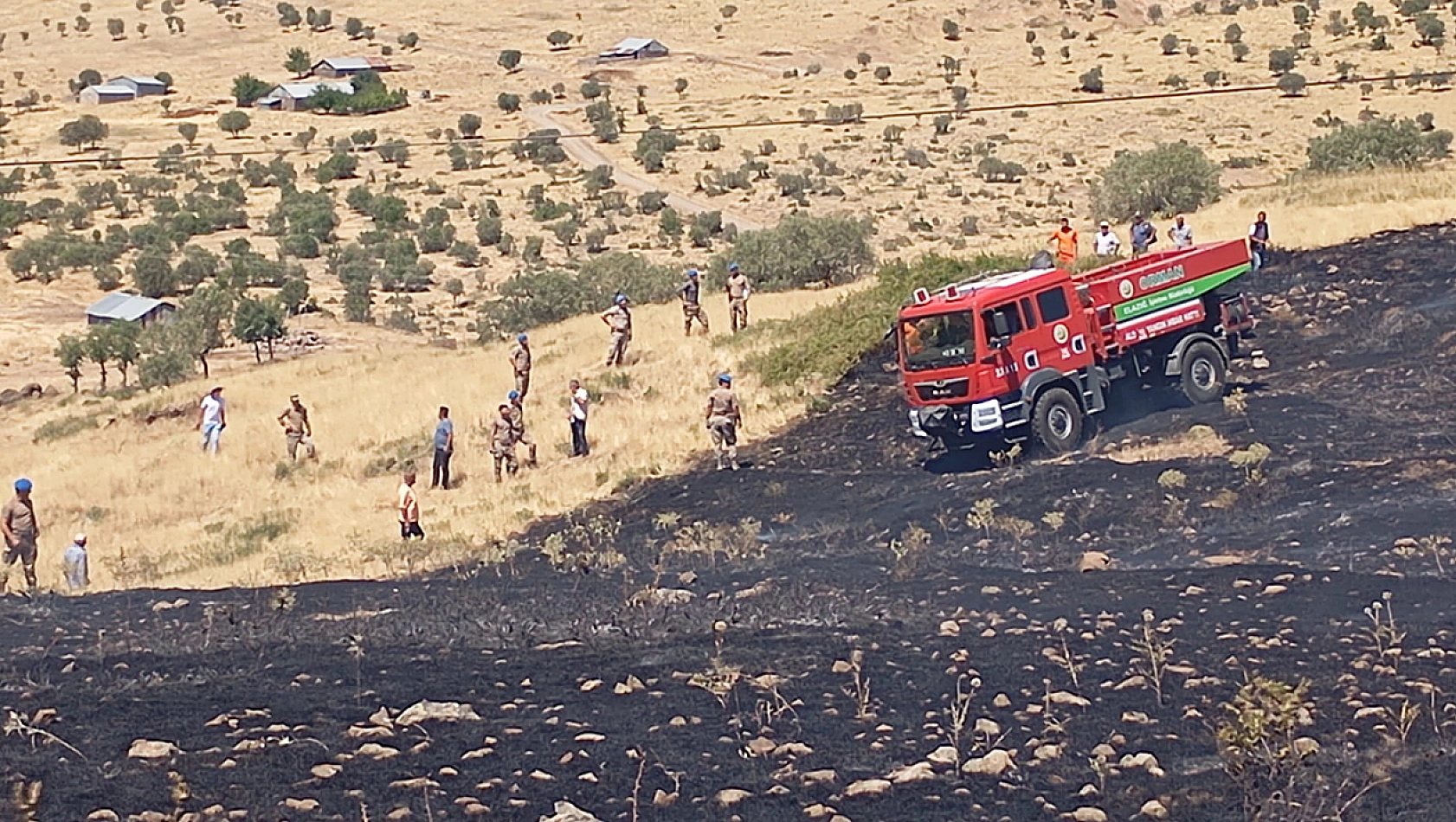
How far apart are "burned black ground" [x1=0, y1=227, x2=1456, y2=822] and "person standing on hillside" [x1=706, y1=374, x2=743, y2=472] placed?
1.71 meters

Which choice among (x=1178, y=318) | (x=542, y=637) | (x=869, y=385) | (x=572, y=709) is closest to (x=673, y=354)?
(x=869, y=385)

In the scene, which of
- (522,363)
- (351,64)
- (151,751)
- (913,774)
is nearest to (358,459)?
(522,363)

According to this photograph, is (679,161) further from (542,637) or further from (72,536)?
(542,637)

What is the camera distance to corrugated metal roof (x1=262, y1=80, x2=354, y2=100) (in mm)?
81625

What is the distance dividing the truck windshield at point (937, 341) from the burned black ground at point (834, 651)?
1.42 meters

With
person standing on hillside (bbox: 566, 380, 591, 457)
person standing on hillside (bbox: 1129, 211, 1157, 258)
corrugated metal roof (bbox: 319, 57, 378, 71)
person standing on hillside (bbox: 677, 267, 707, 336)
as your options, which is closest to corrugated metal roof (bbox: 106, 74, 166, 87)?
corrugated metal roof (bbox: 319, 57, 378, 71)

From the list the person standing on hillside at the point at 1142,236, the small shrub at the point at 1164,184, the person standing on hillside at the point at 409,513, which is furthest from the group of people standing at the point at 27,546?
the small shrub at the point at 1164,184

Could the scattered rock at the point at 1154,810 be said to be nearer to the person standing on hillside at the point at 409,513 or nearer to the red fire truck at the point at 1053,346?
the red fire truck at the point at 1053,346

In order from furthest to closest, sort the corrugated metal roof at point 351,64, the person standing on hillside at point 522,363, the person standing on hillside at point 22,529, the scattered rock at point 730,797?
1. the corrugated metal roof at point 351,64
2. the person standing on hillside at point 522,363
3. the person standing on hillside at point 22,529
4. the scattered rock at point 730,797

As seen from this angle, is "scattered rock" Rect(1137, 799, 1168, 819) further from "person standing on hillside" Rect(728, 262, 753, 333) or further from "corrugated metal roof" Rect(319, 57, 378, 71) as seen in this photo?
"corrugated metal roof" Rect(319, 57, 378, 71)

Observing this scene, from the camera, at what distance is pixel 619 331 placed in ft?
98.6

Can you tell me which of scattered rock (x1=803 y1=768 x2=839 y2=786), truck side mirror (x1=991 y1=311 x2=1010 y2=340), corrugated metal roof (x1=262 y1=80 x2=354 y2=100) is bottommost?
scattered rock (x1=803 y1=768 x2=839 y2=786)

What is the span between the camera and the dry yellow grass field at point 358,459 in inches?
890

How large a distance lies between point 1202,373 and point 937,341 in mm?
3995
